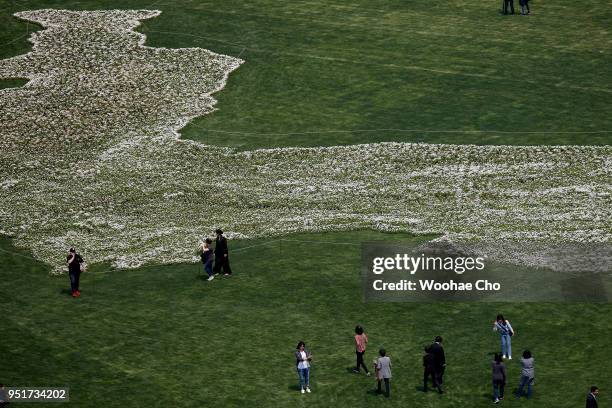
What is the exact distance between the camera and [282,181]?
75500mm

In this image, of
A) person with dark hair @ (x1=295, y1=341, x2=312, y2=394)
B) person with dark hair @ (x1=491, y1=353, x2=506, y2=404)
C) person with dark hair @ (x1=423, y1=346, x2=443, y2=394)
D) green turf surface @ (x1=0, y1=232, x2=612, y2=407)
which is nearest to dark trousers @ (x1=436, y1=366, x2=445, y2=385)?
person with dark hair @ (x1=423, y1=346, x2=443, y2=394)

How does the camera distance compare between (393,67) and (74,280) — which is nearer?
(74,280)

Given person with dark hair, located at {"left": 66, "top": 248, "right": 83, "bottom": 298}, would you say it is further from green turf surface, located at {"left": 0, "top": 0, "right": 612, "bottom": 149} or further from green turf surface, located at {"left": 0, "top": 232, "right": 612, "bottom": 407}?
green turf surface, located at {"left": 0, "top": 0, "right": 612, "bottom": 149}

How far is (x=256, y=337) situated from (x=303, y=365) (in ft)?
21.1

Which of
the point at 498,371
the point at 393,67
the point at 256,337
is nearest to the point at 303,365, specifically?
the point at 256,337

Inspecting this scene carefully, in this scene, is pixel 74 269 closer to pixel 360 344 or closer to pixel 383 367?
pixel 360 344

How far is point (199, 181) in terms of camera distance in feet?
249

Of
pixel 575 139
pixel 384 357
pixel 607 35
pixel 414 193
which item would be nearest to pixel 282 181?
pixel 414 193

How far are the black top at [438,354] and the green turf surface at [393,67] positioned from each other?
1424 inches

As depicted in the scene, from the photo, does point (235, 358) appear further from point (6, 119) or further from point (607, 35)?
point (607, 35)

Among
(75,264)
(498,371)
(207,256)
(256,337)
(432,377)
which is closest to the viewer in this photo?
(498,371)

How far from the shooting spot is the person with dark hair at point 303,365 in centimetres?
4634

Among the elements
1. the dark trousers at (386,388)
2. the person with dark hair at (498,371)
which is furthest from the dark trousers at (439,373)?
the person with dark hair at (498,371)

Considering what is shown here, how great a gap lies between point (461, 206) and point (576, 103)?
70.5ft
